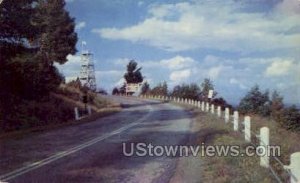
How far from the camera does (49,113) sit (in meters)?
24.3

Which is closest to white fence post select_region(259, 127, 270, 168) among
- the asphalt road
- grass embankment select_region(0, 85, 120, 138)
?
the asphalt road

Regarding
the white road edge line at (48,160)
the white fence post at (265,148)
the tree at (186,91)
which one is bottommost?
the white road edge line at (48,160)

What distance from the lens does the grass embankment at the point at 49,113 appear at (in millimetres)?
20828

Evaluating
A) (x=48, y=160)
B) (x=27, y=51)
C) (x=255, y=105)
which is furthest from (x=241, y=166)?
(x=255, y=105)

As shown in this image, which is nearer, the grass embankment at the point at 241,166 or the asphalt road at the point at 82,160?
the grass embankment at the point at 241,166

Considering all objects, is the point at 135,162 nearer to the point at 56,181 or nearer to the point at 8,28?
the point at 56,181

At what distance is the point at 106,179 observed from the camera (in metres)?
11.1

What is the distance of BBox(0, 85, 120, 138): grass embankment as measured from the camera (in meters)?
20.8

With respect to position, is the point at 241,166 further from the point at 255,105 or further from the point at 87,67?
the point at 255,105

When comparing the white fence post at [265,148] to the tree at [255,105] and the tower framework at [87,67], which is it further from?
the tree at [255,105]

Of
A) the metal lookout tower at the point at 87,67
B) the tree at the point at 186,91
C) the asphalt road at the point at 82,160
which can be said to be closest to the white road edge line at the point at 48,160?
the asphalt road at the point at 82,160

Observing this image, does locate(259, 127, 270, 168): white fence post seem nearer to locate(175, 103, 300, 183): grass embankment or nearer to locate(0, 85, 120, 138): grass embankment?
locate(175, 103, 300, 183): grass embankment

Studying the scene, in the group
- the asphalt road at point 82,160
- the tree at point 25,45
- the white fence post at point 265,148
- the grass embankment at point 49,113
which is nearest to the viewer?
the asphalt road at point 82,160

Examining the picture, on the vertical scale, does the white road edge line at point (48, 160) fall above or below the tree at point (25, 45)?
below
